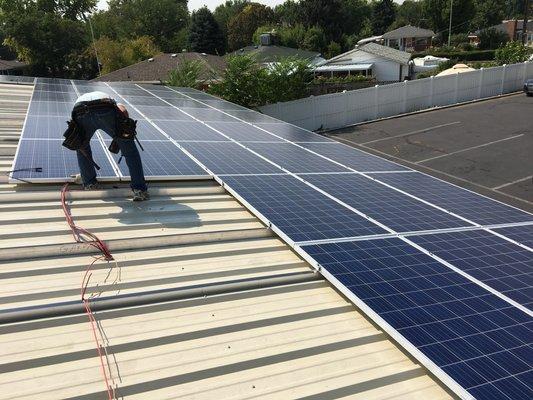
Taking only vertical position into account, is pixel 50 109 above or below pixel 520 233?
above

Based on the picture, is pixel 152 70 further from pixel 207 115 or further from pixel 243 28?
pixel 243 28

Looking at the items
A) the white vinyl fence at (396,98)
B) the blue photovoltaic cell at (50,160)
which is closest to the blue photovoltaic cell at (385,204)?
the blue photovoltaic cell at (50,160)

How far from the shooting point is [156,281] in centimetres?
503

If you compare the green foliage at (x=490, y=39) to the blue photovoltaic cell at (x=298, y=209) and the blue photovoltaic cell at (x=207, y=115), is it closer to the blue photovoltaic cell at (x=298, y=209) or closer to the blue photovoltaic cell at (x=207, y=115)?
the blue photovoltaic cell at (x=207, y=115)

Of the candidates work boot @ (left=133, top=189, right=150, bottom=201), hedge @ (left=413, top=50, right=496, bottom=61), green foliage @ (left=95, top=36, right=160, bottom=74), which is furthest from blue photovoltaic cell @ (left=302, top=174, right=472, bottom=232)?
hedge @ (left=413, top=50, right=496, bottom=61)

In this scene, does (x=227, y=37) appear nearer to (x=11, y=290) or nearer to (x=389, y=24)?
(x=389, y=24)

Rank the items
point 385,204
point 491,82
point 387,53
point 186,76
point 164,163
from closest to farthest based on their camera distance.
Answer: point 385,204, point 164,163, point 186,76, point 491,82, point 387,53

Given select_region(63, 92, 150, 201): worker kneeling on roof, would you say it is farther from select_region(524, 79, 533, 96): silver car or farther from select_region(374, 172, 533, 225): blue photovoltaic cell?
select_region(524, 79, 533, 96): silver car

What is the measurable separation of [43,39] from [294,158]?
240 feet

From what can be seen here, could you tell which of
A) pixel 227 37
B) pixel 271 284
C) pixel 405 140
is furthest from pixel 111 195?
pixel 227 37

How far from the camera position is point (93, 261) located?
5316mm

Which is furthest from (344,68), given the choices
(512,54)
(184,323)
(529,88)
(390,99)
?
(184,323)

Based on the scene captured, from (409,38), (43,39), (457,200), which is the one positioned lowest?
(457,200)

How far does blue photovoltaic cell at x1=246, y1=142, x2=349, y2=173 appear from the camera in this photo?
9484 millimetres
